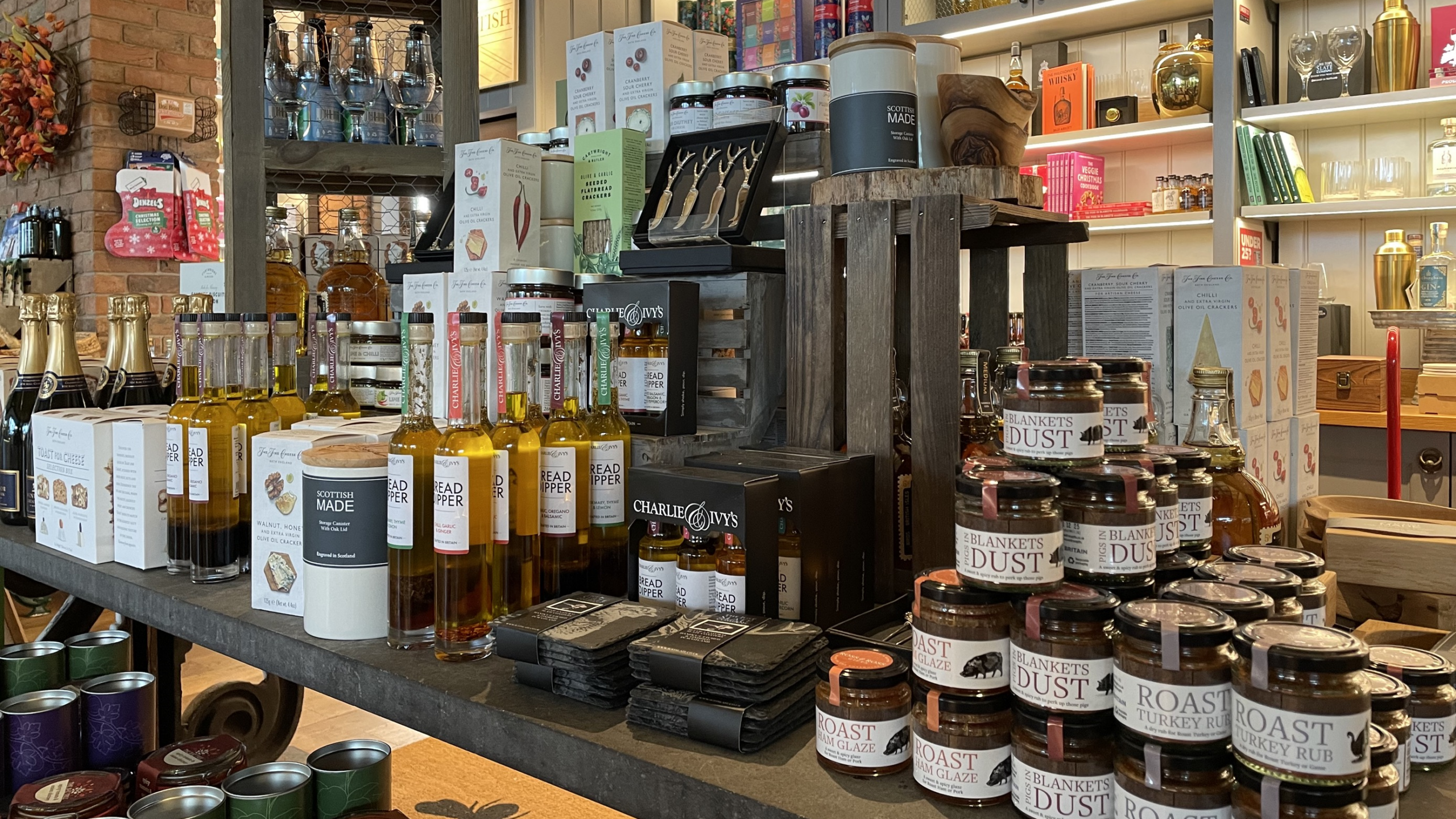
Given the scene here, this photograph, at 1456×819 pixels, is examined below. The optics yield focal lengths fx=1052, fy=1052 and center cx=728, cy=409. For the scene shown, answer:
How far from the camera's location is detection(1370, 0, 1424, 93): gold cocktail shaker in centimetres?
311

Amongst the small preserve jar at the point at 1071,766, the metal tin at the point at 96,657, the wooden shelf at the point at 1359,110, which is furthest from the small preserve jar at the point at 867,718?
the wooden shelf at the point at 1359,110

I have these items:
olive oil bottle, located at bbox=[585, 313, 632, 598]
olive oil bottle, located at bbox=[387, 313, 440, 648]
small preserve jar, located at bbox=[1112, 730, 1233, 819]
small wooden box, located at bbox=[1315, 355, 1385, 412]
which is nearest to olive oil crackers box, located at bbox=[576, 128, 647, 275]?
olive oil bottle, located at bbox=[585, 313, 632, 598]

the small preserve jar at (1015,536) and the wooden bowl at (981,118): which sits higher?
the wooden bowl at (981,118)

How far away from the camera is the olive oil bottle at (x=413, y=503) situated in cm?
110

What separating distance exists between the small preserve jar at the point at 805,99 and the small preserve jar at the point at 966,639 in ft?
2.97

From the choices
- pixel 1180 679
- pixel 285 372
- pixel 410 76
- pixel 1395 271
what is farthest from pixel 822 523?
pixel 1395 271

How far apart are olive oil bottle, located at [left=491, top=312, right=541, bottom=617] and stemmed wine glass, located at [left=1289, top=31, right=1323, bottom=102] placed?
310 centimetres

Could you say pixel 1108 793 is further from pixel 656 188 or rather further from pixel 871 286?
pixel 656 188

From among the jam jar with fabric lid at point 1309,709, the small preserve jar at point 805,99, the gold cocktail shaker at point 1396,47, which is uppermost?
the gold cocktail shaker at point 1396,47

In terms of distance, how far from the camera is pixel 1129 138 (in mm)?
3574

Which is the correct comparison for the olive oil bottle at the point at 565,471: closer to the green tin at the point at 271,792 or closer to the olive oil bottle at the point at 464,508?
the olive oil bottle at the point at 464,508

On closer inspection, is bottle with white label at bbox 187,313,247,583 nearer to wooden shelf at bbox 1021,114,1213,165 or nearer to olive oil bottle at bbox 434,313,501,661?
olive oil bottle at bbox 434,313,501,661

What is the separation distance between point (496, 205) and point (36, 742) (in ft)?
3.03

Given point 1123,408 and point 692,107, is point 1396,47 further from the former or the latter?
point 1123,408
